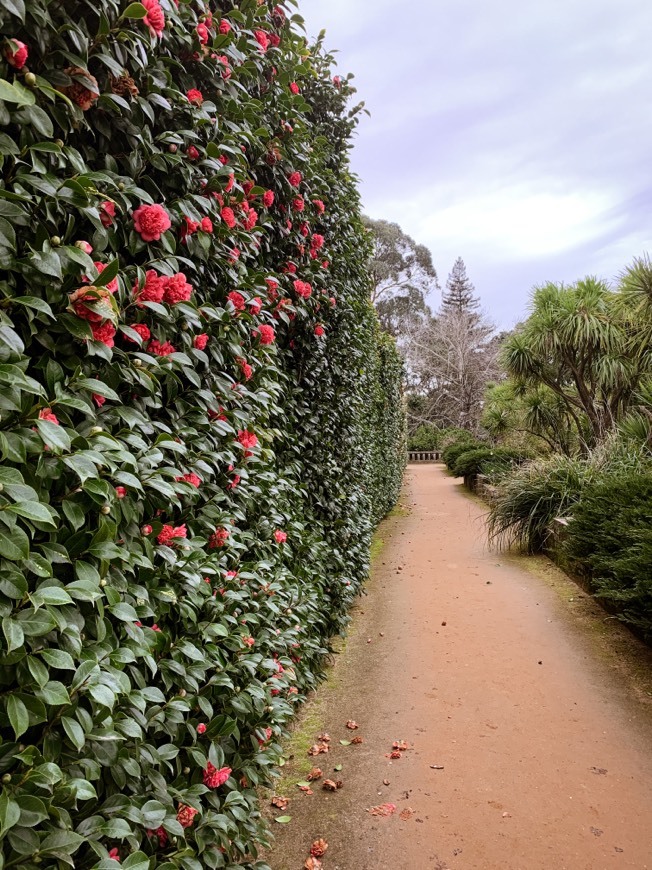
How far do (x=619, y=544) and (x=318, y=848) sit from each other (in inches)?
120

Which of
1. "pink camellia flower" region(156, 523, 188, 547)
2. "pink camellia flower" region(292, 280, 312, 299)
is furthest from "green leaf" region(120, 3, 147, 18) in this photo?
"pink camellia flower" region(292, 280, 312, 299)

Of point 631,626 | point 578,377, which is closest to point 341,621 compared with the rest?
point 631,626

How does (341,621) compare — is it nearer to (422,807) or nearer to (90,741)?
(422,807)

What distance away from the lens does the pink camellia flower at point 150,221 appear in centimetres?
133

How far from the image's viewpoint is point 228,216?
1.80 metres

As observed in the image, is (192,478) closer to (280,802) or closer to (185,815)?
(185,815)

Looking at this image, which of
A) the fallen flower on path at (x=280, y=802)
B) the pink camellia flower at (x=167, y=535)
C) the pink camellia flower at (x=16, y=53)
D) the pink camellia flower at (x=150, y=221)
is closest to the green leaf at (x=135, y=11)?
the pink camellia flower at (x=16, y=53)

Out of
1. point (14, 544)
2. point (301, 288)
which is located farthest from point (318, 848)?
point (301, 288)

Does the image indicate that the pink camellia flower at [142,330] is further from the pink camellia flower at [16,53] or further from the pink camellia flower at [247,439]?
the pink camellia flower at [247,439]

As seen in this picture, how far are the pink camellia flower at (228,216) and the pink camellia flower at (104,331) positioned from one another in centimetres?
82

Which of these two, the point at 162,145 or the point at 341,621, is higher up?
the point at 162,145

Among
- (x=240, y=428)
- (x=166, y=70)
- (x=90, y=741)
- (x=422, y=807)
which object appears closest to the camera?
(x=90, y=741)

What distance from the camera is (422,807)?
93.0 inches

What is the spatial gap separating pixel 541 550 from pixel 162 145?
627 cm
